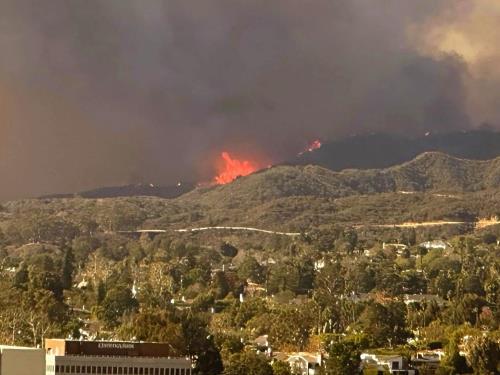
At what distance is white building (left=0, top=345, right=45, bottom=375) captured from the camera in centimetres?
8512

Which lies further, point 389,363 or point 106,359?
point 389,363

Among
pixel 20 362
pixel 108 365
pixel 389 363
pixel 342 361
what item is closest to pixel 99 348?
pixel 108 365

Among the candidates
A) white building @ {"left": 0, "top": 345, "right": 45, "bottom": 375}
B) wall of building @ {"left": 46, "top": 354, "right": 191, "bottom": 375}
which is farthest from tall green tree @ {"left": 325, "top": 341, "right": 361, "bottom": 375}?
white building @ {"left": 0, "top": 345, "right": 45, "bottom": 375}

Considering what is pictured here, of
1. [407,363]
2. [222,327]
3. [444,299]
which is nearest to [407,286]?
[444,299]

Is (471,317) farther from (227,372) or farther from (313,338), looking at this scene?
(227,372)

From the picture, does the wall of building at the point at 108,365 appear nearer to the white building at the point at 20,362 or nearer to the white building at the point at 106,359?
the white building at the point at 106,359

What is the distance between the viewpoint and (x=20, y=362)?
284ft

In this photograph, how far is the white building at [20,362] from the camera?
85.1 meters

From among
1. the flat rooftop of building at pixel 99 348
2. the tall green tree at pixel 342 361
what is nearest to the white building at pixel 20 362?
the flat rooftop of building at pixel 99 348

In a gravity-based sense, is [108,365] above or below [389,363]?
below

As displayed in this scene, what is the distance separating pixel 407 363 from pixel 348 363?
7283mm

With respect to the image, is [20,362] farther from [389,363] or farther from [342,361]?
[389,363]

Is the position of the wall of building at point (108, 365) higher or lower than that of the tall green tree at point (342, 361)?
lower

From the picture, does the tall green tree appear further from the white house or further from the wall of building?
the wall of building
